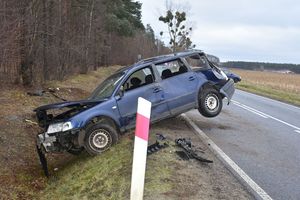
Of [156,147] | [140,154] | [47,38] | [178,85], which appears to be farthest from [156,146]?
[47,38]

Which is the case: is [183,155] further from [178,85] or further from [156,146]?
[178,85]

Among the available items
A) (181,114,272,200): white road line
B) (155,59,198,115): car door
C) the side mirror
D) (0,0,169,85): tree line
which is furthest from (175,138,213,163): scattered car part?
(0,0,169,85): tree line

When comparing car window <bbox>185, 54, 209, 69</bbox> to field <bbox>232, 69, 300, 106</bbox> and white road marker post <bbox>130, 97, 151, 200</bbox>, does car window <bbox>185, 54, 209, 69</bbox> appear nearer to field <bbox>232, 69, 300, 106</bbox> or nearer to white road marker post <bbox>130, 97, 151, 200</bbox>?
white road marker post <bbox>130, 97, 151, 200</bbox>

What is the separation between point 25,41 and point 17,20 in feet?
9.90

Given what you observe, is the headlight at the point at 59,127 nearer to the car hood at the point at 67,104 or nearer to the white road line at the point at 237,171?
the car hood at the point at 67,104

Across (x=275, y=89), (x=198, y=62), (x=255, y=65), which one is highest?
(x=198, y=62)

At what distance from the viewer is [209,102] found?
1205 centimetres

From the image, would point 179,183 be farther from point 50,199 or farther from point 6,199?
point 6,199

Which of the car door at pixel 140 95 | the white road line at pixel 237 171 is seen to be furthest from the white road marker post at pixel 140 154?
the car door at pixel 140 95

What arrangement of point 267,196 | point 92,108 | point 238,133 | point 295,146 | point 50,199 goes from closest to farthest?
1. point 267,196
2. point 50,199
3. point 92,108
4. point 295,146
5. point 238,133

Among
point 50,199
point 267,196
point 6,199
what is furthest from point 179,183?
point 6,199

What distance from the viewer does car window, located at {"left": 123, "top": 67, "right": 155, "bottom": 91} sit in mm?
10922

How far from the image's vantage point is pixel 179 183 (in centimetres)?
714

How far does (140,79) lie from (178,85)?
96 centimetres
